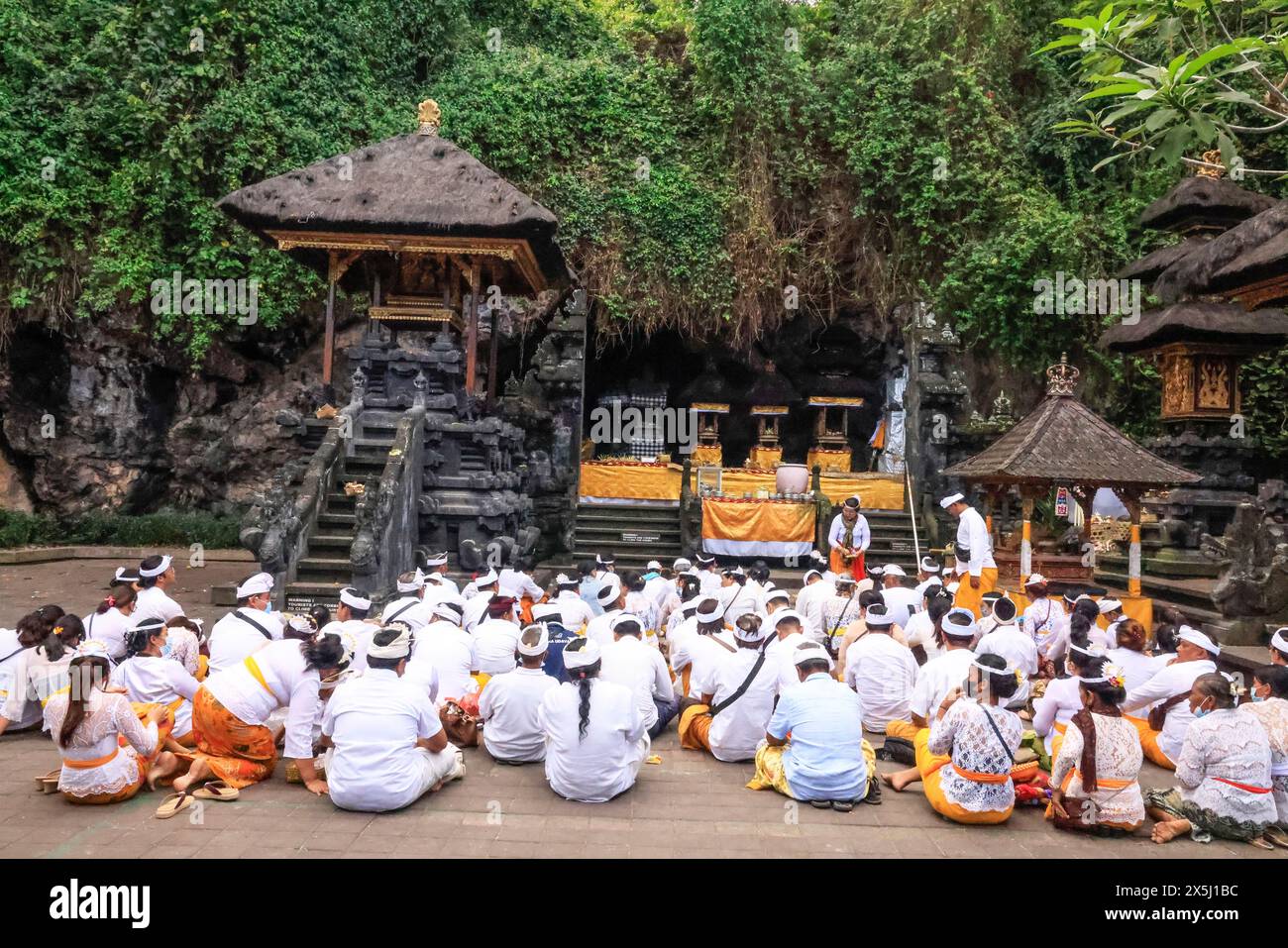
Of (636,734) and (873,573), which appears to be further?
(873,573)

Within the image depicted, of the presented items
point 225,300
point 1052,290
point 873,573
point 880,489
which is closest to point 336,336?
point 225,300

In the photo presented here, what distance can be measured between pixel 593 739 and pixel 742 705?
143 centimetres

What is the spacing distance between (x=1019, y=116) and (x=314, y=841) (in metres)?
22.8

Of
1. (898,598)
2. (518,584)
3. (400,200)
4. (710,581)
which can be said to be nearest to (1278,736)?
(898,598)

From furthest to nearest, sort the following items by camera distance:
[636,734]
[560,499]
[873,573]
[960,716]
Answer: [560,499] < [873,573] < [636,734] < [960,716]

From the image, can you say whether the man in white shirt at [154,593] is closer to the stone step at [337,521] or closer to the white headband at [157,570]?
the white headband at [157,570]

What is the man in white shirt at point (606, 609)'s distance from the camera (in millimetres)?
7461

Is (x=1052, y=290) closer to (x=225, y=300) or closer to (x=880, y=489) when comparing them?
(x=880, y=489)

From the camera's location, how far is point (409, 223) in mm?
13125

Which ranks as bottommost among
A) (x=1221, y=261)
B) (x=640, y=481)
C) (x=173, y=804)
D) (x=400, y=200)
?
(x=173, y=804)

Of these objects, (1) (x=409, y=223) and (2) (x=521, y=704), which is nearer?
(2) (x=521, y=704)

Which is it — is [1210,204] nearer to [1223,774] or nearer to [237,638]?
[1223,774]

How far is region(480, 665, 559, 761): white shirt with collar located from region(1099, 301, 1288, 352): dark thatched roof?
1322 cm

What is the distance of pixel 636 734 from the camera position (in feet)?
18.4
